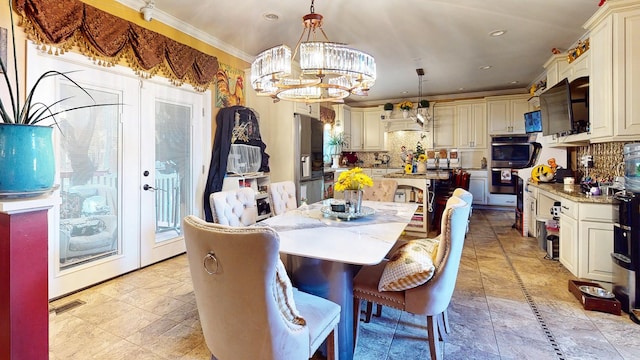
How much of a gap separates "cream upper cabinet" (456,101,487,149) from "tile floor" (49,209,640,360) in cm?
438

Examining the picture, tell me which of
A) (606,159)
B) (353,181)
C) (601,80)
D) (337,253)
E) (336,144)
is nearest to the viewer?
(337,253)

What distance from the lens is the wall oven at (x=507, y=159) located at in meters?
6.61

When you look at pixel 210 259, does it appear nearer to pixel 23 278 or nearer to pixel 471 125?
pixel 23 278

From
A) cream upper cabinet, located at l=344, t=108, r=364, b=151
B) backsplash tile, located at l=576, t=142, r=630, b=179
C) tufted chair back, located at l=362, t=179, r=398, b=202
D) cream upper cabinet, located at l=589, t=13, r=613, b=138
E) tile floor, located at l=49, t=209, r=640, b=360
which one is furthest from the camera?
cream upper cabinet, located at l=344, t=108, r=364, b=151

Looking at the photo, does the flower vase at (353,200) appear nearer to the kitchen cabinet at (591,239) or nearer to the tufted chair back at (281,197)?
the tufted chair back at (281,197)

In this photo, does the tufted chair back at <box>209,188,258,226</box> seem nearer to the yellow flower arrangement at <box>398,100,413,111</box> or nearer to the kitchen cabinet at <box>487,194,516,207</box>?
the yellow flower arrangement at <box>398,100,413,111</box>

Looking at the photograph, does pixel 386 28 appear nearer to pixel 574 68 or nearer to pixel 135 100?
pixel 574 68

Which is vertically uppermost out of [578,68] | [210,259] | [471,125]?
[578,68]

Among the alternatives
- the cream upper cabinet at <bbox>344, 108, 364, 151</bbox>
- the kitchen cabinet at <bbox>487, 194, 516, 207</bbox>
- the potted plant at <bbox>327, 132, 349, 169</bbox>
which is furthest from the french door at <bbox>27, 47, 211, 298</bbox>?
the kitchen cabinet at <bbox>487, 194, 516, 207</bbox>

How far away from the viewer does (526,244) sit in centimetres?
430

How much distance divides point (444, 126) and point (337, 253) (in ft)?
21.9

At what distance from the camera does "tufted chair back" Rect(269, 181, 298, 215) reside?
117 inches

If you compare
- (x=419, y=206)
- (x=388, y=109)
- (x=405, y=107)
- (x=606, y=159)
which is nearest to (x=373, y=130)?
(x=388, y=109)

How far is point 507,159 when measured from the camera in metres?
6.72
